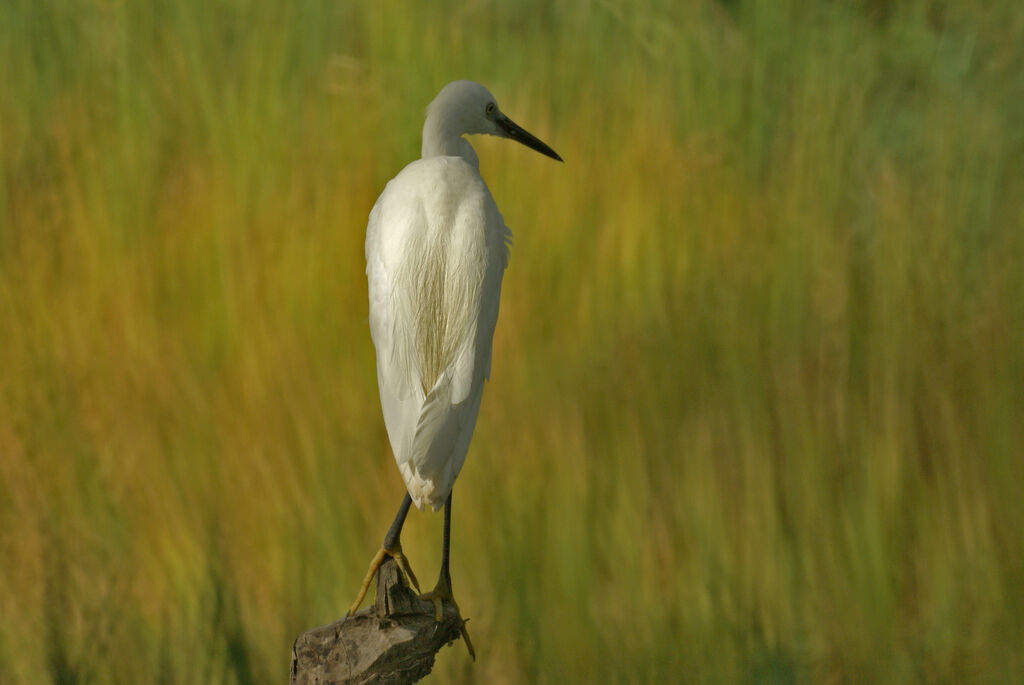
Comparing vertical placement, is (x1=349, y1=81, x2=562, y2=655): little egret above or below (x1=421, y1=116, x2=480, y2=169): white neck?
below

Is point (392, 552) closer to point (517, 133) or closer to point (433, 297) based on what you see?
point (433, 297)

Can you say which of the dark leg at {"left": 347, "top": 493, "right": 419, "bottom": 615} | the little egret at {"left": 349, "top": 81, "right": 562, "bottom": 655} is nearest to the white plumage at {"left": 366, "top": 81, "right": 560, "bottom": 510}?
the little egret at {"left": 349, "top": 81, "right": 562, "bottom": 655}

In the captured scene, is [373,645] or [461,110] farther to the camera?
[461,110]

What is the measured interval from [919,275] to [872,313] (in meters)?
0.11

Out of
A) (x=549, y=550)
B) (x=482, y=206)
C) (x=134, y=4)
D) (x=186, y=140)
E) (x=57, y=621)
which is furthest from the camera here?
(x=134, y=4)

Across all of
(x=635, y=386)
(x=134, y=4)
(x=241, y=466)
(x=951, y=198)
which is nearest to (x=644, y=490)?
(x=635, y=386)

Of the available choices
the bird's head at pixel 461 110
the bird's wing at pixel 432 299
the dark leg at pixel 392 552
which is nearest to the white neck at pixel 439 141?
the bird's head at pixel 461 110

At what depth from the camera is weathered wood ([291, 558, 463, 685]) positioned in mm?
1305

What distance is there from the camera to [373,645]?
1.31 metres

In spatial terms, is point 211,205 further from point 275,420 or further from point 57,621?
point 57,621

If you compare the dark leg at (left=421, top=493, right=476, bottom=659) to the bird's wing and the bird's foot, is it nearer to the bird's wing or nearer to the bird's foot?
the bird's foot

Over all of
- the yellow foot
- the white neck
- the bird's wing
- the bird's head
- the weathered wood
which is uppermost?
the bird's head

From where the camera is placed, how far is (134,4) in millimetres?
2193

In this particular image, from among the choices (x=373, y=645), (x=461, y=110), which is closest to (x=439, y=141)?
(x=461, y=110)
